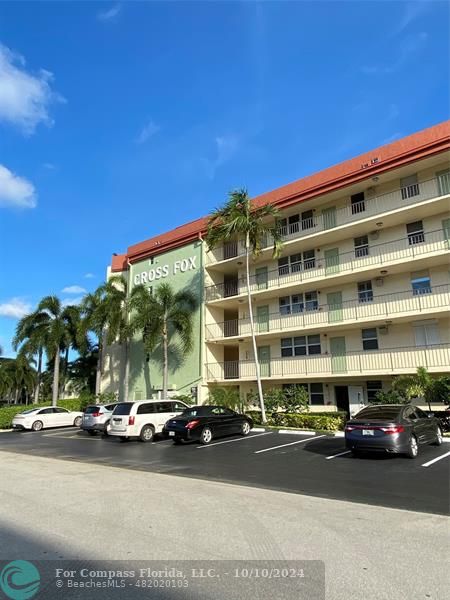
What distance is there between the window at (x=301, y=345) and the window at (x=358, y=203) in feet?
24.9

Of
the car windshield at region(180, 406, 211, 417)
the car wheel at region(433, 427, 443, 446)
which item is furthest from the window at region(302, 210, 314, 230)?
the car wheel at region(433, 427, 443, 446)

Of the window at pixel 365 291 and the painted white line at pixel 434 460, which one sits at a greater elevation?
the window at pixel 365 291

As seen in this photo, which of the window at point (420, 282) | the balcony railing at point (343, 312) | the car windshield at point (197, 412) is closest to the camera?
the car windshield at point (197, 412)

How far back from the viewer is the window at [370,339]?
22266mm

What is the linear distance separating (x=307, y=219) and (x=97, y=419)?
16.7 meters

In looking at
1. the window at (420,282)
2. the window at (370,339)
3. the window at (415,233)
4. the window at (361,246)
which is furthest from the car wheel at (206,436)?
the window at (415,233)

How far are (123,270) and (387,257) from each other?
23.8 metres

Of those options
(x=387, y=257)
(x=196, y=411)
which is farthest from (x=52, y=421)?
(x=387, y=257)

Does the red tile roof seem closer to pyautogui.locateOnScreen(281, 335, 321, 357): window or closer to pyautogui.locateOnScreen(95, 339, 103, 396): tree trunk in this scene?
pyautogui.locateOnScreen(281, 335, 321, 357): window

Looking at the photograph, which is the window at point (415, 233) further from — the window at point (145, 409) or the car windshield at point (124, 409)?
the car windshield at point (124, 409)

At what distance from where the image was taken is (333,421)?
1833cm

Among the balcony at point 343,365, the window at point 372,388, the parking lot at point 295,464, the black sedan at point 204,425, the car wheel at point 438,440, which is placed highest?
the balcony at point 343,365

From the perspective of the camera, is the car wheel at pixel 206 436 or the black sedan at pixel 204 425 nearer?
the black sedan at pixel 204 425

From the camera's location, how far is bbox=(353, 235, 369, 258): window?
23031 mm
